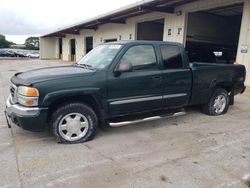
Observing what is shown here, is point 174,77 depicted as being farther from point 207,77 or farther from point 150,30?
point 150,30

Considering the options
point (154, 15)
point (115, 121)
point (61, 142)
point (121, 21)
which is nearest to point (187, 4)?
point (154, 15)

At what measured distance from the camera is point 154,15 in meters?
14.6

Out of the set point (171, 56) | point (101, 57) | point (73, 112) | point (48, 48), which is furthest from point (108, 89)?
point (48, 48)

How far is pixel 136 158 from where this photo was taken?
3555mm

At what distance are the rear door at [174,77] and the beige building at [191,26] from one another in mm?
4662

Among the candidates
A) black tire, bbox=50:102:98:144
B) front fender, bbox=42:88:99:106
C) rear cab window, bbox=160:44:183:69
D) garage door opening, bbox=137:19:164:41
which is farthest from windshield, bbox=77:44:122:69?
garage door opening, bbox=137:19:164:41

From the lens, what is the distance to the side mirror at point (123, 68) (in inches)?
159

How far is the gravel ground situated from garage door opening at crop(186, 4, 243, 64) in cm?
1094

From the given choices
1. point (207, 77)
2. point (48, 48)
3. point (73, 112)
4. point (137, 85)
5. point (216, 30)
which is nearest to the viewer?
point (73, 112)

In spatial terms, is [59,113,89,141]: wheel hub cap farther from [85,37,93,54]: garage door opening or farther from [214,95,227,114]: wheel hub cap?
[85,37,93,54]: garage door opening

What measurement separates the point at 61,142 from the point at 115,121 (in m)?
1.03

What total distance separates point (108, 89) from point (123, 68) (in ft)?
1.50

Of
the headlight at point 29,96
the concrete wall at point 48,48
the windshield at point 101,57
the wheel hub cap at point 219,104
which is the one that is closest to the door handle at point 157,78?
the windshield at point 101,57

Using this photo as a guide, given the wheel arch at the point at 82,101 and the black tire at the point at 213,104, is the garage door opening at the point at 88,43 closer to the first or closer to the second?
the black tire at the point at 213,104
